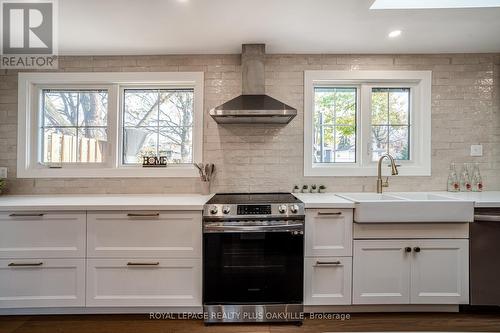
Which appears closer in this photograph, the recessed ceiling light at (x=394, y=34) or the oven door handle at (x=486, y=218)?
the oven door handle at (x=486, y=218)

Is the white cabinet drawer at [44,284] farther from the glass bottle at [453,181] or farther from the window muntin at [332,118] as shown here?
the glass bottle at [453,181]

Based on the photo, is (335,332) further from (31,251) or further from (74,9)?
(74,9)

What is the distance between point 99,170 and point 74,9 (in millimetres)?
1421

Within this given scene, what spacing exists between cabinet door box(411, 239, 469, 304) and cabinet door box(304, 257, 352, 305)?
20.9 inches

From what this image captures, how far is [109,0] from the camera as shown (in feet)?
5.77

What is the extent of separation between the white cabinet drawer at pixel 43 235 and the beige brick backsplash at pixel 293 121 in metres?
0.64

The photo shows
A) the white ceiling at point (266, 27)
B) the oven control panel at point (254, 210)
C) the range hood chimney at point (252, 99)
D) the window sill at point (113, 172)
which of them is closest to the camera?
the white ceiling at point (266, 27)

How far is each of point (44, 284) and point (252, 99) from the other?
2251mm

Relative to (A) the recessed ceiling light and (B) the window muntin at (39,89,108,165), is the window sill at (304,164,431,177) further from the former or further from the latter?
(B) the window muntin at (39,89,108,165)

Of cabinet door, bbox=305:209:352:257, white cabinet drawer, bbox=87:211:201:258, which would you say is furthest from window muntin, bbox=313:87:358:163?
white cabinet drawer, bbox=87:211:201:258

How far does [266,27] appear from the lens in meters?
2.09

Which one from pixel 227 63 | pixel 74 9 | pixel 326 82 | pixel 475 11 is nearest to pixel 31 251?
pixel 74 9

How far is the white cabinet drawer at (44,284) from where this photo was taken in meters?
1.97

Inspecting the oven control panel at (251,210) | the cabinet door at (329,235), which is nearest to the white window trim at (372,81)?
the cabinet door at (329,235)
